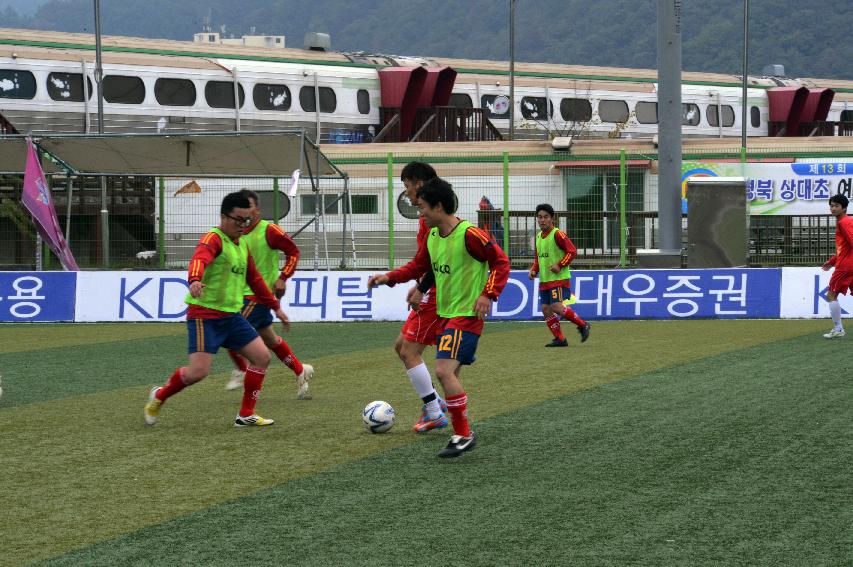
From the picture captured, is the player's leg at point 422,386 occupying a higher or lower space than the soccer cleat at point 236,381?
higher

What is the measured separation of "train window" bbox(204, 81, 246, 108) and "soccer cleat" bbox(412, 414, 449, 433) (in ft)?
84.3

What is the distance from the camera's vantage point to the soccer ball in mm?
9578

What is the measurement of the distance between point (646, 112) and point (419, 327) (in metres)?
34.5

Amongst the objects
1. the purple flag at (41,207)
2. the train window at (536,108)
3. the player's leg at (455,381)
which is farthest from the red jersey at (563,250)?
the train window at (536,108)

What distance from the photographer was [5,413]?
36.6ft

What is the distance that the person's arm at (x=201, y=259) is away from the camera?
941 centimetres

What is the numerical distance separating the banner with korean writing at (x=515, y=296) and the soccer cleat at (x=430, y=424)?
39.4 feet

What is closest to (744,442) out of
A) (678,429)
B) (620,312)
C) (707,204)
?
(678,429)

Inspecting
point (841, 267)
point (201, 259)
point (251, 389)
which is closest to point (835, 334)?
point (841, 267)

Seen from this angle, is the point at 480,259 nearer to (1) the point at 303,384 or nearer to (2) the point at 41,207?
(1) the point at 303,384

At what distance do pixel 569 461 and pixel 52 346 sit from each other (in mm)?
11265

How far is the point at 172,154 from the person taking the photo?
26.2 m

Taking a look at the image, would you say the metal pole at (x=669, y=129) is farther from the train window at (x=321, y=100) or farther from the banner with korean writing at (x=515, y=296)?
the train window at (x=321, y=100)

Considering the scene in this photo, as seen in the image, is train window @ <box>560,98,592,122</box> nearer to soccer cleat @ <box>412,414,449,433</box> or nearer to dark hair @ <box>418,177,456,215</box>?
soccer cleat @ <box>412,414,449,433</box>
